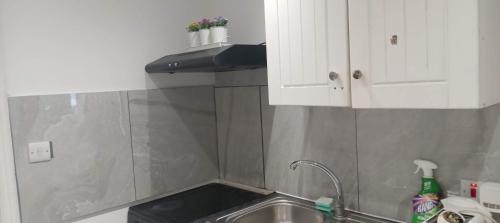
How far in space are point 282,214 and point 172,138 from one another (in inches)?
29.4

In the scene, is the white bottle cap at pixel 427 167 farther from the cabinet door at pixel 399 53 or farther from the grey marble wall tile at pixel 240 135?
Answer: the grey marble wall tile at pixel 240 135

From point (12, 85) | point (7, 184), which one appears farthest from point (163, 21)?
point (7, 184)

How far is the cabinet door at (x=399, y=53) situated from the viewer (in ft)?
3.28

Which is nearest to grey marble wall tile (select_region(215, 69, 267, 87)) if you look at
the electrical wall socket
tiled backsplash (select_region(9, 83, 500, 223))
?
tiled backsplash (select_region(9, 83, 500, 223))

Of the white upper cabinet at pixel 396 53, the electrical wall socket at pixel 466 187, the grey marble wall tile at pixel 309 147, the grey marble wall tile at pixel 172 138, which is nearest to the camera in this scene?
the white upper cabinet at pixel 396 53

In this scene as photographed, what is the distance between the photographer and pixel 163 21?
2.06 m

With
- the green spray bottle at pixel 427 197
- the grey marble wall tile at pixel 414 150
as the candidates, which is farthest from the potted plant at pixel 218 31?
the green spray bottle at pixel 427 197

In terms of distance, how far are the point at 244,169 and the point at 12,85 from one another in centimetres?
120

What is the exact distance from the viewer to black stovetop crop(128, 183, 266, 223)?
1.76 m

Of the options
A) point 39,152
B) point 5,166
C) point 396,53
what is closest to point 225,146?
point 39,152

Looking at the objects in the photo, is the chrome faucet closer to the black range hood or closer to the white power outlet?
the black range hood

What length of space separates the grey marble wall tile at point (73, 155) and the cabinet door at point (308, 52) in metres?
0.87

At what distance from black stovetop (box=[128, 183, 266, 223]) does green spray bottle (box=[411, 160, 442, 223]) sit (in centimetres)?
79

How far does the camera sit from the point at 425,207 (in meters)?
1.28
